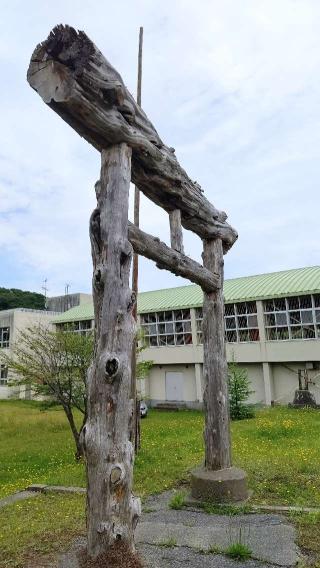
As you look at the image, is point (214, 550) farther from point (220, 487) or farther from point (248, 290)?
point (248, 290)

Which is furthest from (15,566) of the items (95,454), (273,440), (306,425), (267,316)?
(267,316)

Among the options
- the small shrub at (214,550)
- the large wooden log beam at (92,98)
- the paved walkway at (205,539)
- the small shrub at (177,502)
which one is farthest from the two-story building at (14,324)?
the small shrub at (214,550)

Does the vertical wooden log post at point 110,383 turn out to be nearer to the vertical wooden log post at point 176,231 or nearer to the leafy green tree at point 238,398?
the vertical wooden log post at point 176,231

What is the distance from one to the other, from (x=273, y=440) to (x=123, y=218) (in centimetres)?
1008

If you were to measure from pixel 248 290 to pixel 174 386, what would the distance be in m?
7.45

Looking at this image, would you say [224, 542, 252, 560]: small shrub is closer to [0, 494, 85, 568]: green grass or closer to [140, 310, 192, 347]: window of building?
[0, 494, 85, 568]: green grass

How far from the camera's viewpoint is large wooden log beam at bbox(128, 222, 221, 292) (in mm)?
5254

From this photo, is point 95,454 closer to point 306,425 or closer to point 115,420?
point 115,420

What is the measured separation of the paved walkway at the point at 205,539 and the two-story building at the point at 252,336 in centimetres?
1529

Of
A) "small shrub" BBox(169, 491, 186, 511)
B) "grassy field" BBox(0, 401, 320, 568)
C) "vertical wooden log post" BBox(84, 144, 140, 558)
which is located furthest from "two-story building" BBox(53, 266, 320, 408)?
"vertical wooden log post" BBox(84, 144, 140, 558)

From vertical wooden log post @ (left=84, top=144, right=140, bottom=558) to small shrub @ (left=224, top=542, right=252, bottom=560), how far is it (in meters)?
1.11

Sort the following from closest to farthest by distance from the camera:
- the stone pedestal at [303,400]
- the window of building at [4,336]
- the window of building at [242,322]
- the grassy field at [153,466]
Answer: the grassy field at [153,466] → the stone pedestal at [303,400] → the window of building at [242,322] → the window of building at [4,336]

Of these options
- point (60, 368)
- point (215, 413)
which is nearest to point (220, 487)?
point (215, 413)

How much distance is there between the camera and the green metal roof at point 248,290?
22.6 metres
